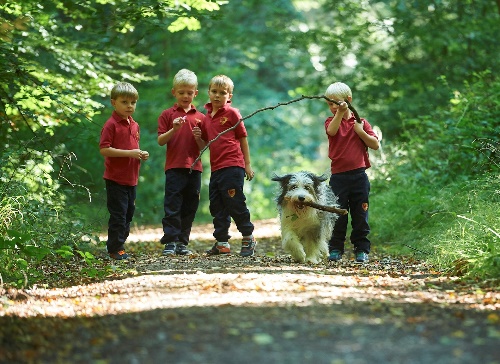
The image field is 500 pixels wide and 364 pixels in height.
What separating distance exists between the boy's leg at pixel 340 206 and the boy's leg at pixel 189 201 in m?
1.81

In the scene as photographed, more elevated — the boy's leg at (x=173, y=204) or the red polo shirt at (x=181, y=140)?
the red polo shirt at (x=181, y=140)

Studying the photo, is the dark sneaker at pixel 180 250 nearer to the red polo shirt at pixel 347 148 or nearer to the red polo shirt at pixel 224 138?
the red polo shirt at pixel 224 138

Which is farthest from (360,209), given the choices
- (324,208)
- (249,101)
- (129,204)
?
(249,101)

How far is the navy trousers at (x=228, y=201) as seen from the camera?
888 cm

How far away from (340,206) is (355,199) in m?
0.20

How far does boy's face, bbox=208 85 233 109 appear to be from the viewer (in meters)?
8.85

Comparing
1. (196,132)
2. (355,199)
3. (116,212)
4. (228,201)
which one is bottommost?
(116,212)

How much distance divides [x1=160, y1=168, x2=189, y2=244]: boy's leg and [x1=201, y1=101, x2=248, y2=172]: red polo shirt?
48 centimetres

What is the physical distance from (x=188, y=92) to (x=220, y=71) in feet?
39.0

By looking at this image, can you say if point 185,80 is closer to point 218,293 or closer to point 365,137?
point 365,137

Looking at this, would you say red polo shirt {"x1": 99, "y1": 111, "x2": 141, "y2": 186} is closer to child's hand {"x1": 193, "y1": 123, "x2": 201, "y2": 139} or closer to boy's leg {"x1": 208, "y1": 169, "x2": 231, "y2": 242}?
child's hand {"x1": 193, "y1": 123, "x2": 201, "y2": 139}

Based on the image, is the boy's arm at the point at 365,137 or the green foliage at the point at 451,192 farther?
the boy's arm at the point at 365,137

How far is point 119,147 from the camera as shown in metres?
8.71

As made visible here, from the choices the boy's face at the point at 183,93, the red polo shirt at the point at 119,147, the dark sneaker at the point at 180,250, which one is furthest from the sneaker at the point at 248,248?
the boy's face at the point at 183,93
